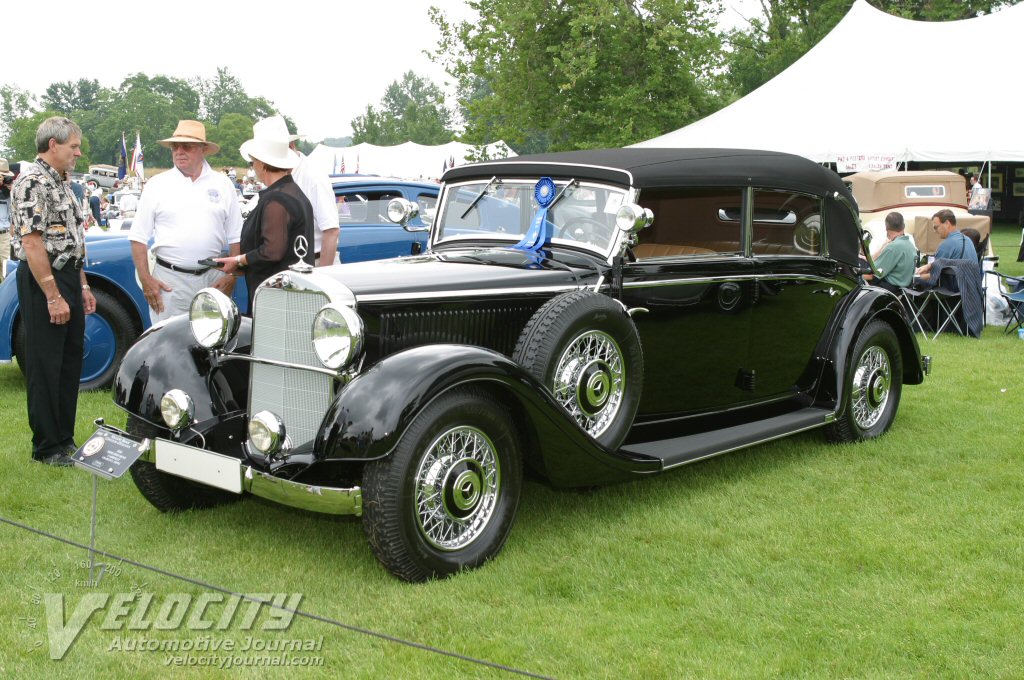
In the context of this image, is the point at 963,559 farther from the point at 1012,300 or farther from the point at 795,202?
the point at 1012,300

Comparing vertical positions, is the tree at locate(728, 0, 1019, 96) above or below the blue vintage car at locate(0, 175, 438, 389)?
above

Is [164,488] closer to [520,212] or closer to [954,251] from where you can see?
[520,212]

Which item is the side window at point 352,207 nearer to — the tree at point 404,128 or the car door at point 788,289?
the car door at point 788,289

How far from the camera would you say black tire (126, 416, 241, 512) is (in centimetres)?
439

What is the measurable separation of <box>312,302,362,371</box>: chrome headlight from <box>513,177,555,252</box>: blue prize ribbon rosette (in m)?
1.38

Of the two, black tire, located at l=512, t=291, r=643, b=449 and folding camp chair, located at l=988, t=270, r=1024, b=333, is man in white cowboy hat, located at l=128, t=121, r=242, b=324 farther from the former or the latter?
folding camp chair, located at l=988, t=270, r=1024, b=333

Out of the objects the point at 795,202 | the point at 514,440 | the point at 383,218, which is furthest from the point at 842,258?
the point at 383,218

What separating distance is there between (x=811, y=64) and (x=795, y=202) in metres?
17.7

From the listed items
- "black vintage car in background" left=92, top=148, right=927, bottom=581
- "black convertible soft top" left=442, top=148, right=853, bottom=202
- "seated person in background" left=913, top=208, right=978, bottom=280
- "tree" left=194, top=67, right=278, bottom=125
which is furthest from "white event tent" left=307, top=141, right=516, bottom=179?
"tree" left=194, top=67, right=278, bottom=125

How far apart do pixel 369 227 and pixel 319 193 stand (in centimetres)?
295

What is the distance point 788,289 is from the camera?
5.48 metres

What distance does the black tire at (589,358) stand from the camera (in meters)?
4.09

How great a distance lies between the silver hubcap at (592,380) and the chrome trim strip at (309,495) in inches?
44.5

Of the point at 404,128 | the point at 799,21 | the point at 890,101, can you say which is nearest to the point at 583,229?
the point at 890,101
